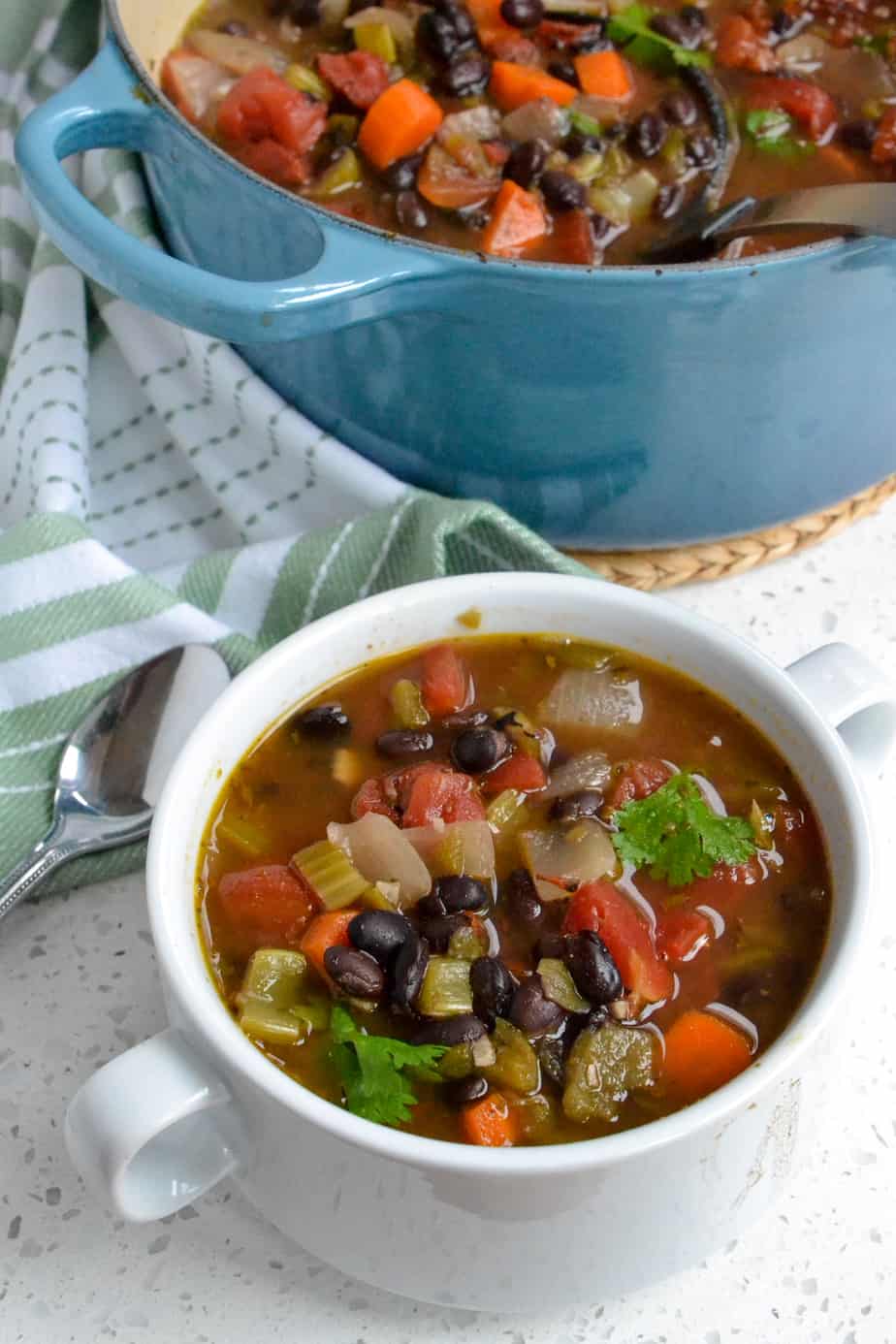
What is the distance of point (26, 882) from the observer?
2.00m

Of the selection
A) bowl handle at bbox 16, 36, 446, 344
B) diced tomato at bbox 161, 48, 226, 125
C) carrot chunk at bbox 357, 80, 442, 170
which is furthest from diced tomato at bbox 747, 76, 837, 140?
bowl handle at bbox 16, 36, 446, 344

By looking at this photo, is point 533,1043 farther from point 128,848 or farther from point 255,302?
point 255,302

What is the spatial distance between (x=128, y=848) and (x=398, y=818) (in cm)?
51

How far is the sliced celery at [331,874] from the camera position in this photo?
165cm

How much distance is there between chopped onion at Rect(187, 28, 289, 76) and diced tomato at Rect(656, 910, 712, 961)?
5.90 ft

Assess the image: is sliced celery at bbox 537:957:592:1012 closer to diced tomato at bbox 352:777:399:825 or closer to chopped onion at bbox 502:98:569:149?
diced tomato at bbox 352:777:399:825

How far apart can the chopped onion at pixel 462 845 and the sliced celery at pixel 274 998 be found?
177 millimetres

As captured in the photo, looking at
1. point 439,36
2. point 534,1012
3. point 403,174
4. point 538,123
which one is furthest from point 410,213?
point 534,1012

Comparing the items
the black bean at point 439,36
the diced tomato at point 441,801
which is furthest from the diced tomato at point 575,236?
the diced tomato at point 441,801

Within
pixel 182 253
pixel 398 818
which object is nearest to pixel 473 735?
pixel 398 818

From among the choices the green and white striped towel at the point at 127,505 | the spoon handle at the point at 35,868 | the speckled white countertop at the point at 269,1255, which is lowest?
the speckled white countertop at the point at 269,1255

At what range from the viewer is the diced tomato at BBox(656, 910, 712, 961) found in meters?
1.62

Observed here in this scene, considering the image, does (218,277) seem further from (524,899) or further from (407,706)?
(524,899)

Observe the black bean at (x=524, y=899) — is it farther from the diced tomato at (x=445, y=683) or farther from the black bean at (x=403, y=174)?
the black bean at (x=403, y=174)
